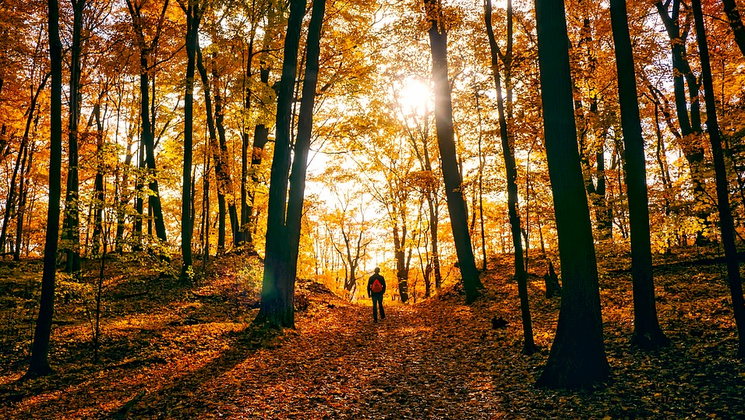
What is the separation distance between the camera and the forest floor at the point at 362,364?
17.6 ft

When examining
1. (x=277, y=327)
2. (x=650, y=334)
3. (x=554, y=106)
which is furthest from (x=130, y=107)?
(x=650, y=334)

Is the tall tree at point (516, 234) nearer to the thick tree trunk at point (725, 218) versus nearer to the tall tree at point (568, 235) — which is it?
the tall tree at point (568, 235)

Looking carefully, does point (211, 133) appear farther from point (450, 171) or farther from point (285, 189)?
point (450, 171)

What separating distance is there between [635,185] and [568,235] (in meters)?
2.24

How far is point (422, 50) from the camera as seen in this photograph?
18266 mm

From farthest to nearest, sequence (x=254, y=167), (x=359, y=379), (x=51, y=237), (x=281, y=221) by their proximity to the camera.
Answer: (x=254, y=167)
(x=281, y=221)
(x=51, y=237)
(x=359, y=379)

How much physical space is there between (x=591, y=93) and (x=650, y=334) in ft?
23.3

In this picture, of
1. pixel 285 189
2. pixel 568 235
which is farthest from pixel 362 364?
pixel 285 189

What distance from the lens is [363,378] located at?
725cm

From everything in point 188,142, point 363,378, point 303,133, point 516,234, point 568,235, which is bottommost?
point 363,378

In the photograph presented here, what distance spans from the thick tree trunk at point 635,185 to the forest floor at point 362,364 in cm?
70

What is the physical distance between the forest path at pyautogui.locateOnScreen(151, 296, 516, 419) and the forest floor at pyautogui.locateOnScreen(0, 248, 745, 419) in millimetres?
36

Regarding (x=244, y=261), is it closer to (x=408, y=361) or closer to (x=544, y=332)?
(x=408, y=361)

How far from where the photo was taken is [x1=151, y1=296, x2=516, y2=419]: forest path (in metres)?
5.77
